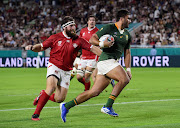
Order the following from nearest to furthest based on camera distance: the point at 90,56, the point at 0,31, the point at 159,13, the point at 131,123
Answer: the point at 131,123 < the point at 90,56 < the point at 159,13 < the point at 0,31

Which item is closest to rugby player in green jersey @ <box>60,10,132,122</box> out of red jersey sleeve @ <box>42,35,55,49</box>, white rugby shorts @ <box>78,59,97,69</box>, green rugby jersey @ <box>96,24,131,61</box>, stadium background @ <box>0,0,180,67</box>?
green rugby jersey @ <box>96,24,131,61</box>

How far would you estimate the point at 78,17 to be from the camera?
40812mm

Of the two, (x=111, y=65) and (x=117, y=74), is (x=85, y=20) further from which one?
(x=117, y=74)

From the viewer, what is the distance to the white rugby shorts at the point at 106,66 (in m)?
8.87

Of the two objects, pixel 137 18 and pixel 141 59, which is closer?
pixel 141 59

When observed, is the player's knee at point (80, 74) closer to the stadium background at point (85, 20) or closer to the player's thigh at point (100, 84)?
the player's thigh at point (100, 84)

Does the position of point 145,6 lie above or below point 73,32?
below

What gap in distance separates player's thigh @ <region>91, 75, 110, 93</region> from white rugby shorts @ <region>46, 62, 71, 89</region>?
81 cm

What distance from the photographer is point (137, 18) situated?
3619 cm

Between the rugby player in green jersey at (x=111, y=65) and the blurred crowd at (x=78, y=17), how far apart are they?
23145 mm

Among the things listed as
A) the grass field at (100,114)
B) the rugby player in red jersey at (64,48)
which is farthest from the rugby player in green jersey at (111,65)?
the grass field at (100,114)

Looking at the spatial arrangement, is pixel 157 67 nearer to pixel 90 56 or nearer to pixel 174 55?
pixel 174 55

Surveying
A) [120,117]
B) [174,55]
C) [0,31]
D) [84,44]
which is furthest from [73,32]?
[0,31]

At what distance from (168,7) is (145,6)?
2.32 metres
